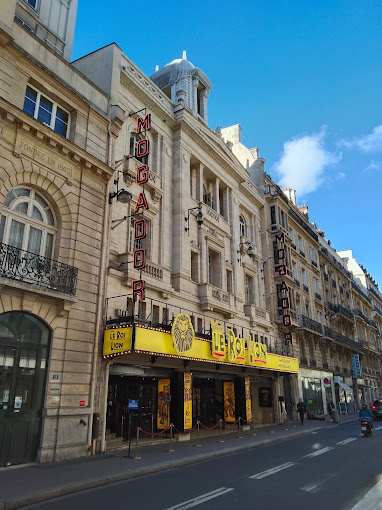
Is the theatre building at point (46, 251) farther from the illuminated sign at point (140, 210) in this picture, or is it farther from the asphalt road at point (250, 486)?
the asphalt road at point (250, 486)

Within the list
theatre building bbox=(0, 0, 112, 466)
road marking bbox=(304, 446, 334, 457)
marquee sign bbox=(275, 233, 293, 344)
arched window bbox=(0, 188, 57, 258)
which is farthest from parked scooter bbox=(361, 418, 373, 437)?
arched window bbox=(0, 188, 57, 258)

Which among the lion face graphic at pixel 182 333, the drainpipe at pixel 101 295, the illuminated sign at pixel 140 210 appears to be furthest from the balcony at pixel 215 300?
the drainpipe at pixel 101 295

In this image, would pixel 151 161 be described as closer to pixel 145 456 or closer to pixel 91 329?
pixel 91 329

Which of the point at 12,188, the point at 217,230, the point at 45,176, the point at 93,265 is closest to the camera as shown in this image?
the point at 12,188

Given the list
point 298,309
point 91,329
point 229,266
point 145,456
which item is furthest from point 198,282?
point 298,309

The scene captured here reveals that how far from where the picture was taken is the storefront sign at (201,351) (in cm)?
1402

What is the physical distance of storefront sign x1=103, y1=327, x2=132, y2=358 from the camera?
13.4 m

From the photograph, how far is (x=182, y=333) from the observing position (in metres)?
16.1

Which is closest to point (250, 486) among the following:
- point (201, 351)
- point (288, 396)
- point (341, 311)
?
point (201, 351)

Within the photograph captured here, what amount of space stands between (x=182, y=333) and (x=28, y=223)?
7333mm

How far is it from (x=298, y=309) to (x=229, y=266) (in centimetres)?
1236

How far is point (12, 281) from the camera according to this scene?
10891mm

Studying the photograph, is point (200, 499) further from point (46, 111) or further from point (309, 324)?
point (309, 324)

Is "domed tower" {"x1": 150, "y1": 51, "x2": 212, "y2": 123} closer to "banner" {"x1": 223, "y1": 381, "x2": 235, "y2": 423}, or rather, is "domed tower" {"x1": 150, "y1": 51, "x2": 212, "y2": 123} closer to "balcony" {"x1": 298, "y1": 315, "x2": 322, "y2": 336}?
"banner" {"x1": 223, "y1": 381, "x2": 235, "y2": 423}
